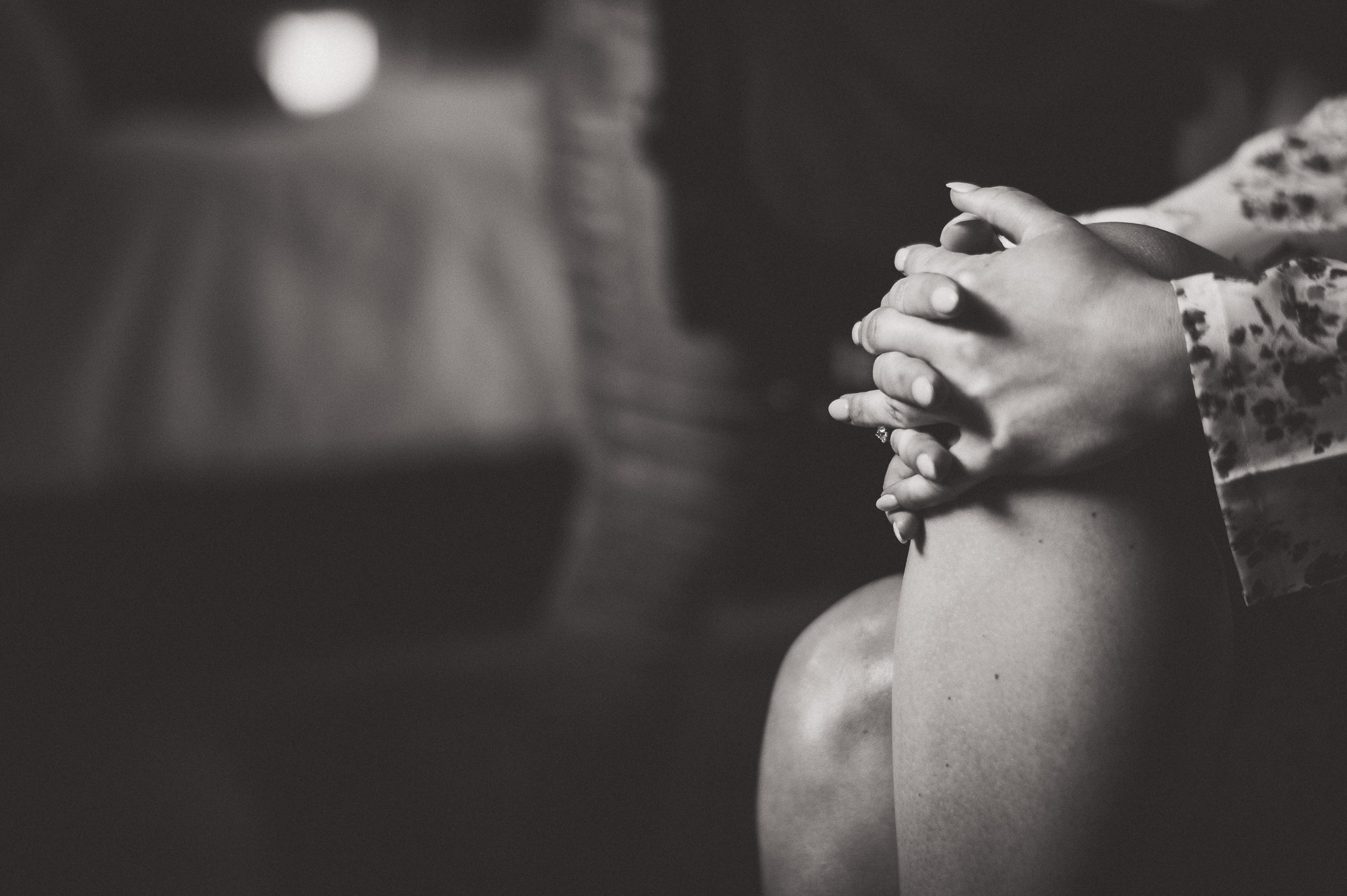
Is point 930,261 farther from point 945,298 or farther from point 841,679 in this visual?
point 841,679

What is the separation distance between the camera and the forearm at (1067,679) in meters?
0.39

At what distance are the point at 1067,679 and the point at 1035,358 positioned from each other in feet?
0.42

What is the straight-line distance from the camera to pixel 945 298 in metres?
0.39

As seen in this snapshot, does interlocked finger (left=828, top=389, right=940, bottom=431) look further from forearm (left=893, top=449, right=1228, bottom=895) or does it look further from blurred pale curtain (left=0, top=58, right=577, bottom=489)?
blurred pale curtain (left=0, top=58, right=577, bottom=489)

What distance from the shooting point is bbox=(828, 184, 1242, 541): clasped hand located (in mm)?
383

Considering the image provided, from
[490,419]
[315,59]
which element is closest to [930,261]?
[490,419]

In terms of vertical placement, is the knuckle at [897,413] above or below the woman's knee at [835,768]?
above

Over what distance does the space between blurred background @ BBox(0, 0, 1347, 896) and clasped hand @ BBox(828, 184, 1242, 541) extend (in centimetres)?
12

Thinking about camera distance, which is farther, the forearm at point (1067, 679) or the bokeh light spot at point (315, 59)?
the bokeh light spot at point (315, 59)

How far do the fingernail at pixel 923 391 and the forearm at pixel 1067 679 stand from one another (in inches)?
2.1

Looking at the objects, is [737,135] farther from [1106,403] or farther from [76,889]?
[76,889]

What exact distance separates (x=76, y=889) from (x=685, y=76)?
32.5 inches

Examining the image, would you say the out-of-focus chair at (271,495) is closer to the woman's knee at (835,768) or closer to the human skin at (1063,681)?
A: the woman's knee at (835,768)

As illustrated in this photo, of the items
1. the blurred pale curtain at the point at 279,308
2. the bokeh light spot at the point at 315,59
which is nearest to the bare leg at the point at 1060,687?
the blurred pale curtain at the point at 279,308
